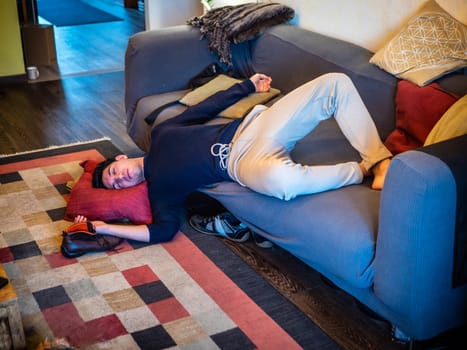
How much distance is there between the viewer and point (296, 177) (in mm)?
2439

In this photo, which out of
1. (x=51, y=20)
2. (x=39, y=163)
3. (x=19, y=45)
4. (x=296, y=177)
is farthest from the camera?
(x=51, y=20)

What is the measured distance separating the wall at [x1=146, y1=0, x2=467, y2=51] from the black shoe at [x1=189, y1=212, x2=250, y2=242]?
116 cm

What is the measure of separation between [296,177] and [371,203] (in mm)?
292

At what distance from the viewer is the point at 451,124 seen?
2.31m

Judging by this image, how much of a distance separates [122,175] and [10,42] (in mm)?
2591

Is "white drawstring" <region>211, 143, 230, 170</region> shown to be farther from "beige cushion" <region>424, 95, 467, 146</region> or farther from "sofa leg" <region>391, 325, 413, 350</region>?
"sofa leg" <region>391, 325, 413, 350</region>

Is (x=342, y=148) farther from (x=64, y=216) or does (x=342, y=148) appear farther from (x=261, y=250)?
(x=64, y=216)

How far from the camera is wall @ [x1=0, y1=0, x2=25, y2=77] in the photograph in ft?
16.2

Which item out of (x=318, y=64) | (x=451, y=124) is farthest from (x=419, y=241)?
(x=318, y=64)

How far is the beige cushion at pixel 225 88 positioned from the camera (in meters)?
3.18

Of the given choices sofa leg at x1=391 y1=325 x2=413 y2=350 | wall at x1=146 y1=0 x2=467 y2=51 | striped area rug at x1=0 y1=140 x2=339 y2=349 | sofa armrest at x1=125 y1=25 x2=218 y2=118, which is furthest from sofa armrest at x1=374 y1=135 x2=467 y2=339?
sofa armrest at x1=125 y1=25 x2=218 y2=118

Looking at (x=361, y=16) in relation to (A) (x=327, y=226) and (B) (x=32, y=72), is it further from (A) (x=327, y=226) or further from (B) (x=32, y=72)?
(B) (x=32, y=72)

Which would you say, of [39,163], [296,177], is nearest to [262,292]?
[296,177]

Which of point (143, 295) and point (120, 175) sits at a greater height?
point (120, 175)
